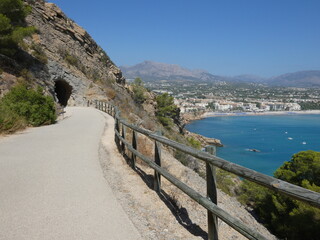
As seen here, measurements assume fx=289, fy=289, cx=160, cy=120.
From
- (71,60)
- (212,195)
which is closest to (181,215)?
(212,195)

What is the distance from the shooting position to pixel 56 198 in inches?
206

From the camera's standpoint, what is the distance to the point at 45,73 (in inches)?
1161

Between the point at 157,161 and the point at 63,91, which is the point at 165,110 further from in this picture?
the point at 157,161

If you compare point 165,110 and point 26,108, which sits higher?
point 26,108

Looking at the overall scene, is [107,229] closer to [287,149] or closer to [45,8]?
[45,8]

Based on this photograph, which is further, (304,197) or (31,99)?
(31,99)

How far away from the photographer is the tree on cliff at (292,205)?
15875 mm

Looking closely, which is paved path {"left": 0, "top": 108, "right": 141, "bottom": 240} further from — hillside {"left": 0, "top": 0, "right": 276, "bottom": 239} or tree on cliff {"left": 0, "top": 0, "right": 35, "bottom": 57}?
tree on cliff {"left": 0, "top": 0, "right": 35, "bottom": 57}

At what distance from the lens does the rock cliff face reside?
29.9 meters

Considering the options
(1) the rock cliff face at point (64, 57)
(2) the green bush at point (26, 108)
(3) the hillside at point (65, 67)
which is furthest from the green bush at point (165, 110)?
(2) the green bush at point (26, 108)

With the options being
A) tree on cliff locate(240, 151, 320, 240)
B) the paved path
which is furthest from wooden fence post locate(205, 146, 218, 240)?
tree on cliff locate(240, 151, 320, 240)

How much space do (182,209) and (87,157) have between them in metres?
4.29

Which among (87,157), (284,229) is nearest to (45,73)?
(87,157)

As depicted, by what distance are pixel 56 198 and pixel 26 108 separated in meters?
11.0
